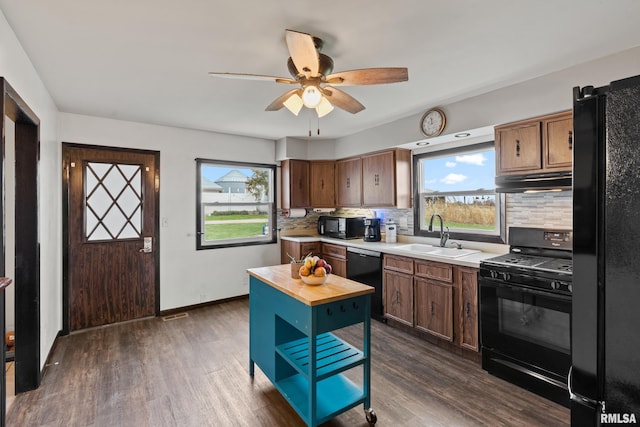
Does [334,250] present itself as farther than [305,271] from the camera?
Yes

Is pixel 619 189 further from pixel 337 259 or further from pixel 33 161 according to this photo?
pixel 337 259

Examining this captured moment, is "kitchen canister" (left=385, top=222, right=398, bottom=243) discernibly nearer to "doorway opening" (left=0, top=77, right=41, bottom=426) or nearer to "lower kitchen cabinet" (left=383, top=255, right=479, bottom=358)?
"lower kitchen cabinet" (left=383, top=255, right=479, bottom=358)

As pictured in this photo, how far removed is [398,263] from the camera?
11.5ft

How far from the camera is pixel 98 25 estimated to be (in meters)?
1.84

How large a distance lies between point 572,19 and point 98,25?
2.75 metres

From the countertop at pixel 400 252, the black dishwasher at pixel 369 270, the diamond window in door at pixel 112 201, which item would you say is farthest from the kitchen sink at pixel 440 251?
the diamond window in door at pixel 112 201

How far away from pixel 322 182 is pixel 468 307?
2.89m

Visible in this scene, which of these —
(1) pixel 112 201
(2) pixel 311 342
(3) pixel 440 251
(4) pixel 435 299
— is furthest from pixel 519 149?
(1) pixel 112 201

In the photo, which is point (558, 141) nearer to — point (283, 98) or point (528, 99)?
point (528, 99)

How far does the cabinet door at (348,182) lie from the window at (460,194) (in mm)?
840

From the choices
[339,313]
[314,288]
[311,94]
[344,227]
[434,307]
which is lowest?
[434,307]

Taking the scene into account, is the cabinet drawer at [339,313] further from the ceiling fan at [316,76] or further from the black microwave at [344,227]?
the black microwave at [344,227]

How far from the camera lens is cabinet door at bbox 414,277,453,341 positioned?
2996mm

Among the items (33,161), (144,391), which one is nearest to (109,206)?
(33,161)
